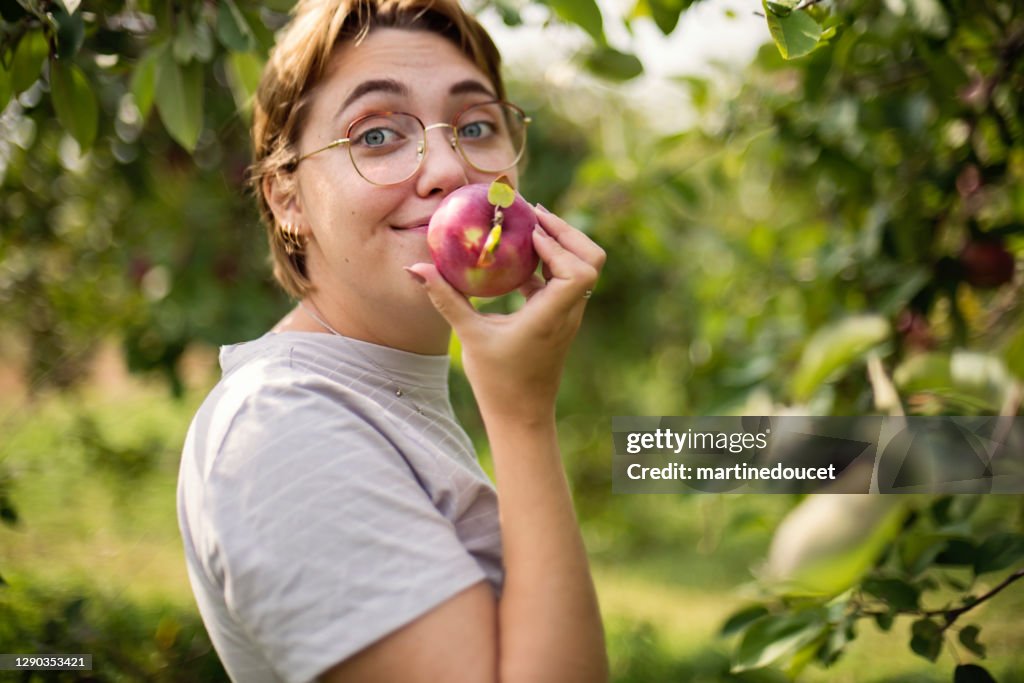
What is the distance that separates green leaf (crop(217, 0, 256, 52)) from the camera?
1.15 meters

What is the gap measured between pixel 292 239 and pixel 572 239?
38 centimetres

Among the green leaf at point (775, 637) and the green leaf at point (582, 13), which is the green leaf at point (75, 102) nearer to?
the green leaf at point (582, 13)

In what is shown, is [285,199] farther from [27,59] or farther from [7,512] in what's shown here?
[7,512]

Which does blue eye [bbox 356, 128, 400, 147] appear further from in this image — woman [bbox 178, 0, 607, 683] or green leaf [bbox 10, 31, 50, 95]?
green leaf [bbox 10, 31, 50, 95]

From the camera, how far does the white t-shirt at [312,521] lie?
71 centimetres

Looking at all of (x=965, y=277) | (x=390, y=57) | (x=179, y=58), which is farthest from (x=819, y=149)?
(x=179, y=58)

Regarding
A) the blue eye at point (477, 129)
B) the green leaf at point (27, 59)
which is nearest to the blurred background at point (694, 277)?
the green leaf at point (27, 59)

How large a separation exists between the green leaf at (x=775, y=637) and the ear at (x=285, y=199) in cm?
85

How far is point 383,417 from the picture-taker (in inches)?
33.5

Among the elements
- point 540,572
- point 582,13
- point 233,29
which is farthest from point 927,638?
point 233,29

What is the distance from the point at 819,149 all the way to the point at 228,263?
5.16 feet

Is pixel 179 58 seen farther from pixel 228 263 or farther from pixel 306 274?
pixel 228 263

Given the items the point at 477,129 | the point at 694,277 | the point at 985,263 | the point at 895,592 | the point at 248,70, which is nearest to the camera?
the point at 477,129

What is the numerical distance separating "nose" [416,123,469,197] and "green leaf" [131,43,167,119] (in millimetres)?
476
